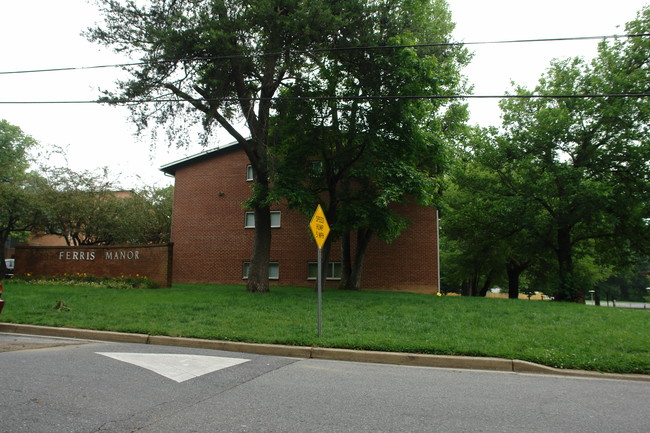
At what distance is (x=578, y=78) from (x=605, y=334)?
18.8 metres

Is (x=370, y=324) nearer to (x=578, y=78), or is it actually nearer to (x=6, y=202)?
(x=6, y=202)

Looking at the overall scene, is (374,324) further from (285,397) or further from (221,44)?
(221,44)

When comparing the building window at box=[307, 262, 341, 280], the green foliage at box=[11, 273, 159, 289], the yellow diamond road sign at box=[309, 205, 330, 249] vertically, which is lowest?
the green foliage at box=[11, 273, 159, 289]

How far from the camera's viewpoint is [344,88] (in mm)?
17750

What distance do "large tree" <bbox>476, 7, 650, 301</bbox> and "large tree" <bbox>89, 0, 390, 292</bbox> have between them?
12.0 metres

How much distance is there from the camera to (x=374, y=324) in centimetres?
971

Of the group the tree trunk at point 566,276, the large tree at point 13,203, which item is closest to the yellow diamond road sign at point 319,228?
the large tree at point 13,203

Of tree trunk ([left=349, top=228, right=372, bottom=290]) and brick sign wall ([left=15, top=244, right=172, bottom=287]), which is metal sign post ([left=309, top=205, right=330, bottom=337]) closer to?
brick sign wall ([left=15, top=244, right=172, bottom=287])

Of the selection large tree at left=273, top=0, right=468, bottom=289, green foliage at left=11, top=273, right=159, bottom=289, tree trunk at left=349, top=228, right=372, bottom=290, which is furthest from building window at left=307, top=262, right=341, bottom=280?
green foliage at left=11, top=273, right=159, bottom=289

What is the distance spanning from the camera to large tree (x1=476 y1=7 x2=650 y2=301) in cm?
2120

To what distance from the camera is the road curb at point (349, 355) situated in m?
6.89

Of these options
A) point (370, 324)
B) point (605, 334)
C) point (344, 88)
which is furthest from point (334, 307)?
point (344, 88)

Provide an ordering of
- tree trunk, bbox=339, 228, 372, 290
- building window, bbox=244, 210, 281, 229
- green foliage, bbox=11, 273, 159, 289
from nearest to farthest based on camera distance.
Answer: green foliage, bbox=11, 273, 159, 289
tree trunk, bbox=339, 228, 372, 290
building window, bbox=244, 210, 281, 229

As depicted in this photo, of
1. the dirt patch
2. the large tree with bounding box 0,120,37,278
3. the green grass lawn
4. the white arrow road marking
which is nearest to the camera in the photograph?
the white arrow road marking
